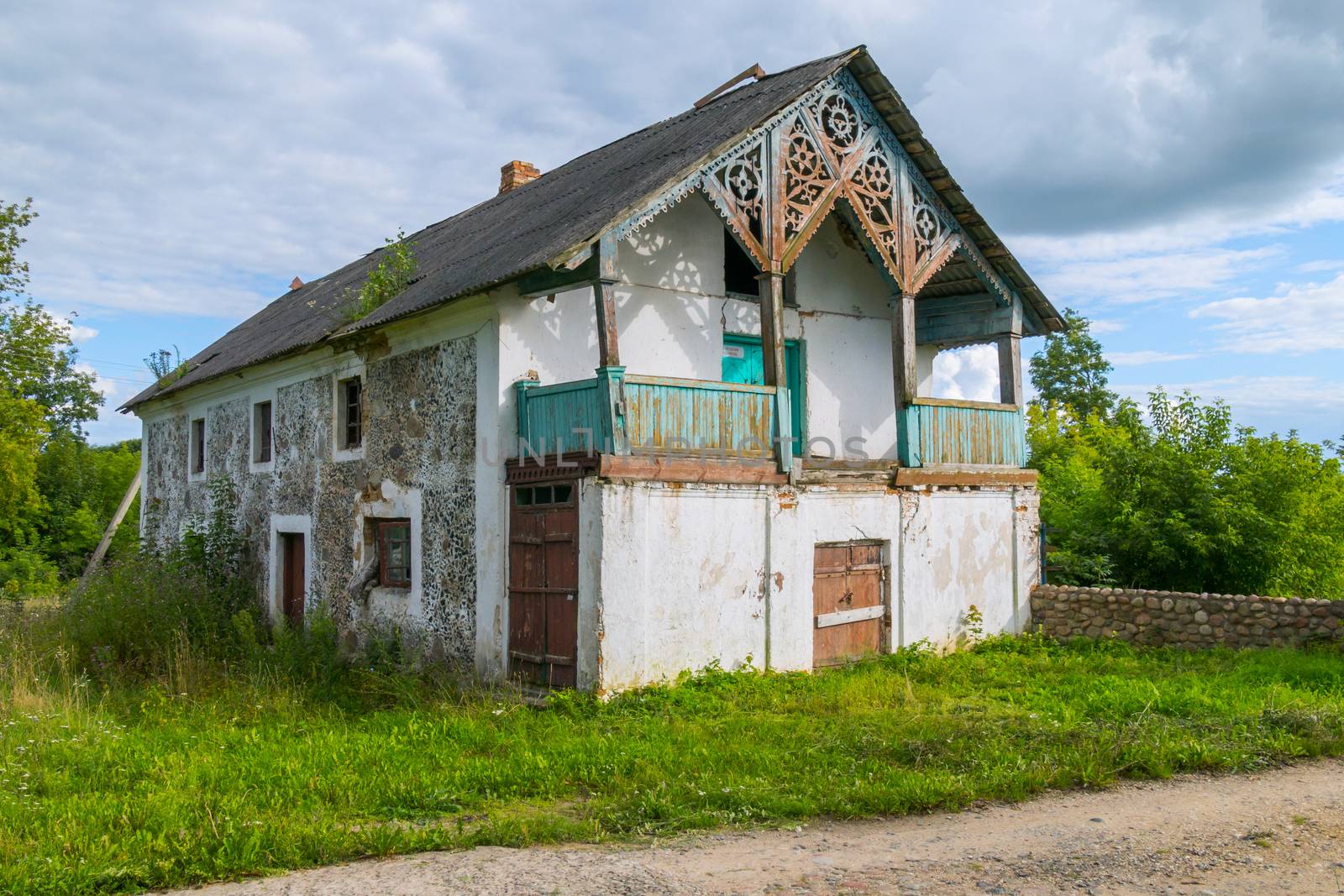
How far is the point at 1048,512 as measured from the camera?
1744 cm

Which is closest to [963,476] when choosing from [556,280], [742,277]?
[742,277]

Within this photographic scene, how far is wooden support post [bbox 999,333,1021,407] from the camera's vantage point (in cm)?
1482

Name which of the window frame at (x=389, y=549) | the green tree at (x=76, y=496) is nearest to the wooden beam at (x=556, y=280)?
the window frame at (x=389, y=549)

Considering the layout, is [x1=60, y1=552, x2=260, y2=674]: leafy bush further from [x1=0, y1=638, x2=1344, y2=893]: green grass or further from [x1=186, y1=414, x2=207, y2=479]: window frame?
[x1=186, y1=414, x2=207, y2=479]: window frame

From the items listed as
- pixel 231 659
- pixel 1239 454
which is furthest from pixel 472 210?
pixel 1239 454

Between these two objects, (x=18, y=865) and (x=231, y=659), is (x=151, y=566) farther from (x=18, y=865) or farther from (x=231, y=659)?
(x=18, y=865)

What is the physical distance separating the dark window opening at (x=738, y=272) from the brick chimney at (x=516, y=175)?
297 inches

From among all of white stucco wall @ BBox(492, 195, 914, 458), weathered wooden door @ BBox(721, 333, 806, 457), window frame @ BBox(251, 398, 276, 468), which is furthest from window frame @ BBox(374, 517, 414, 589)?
weathered wooden door @ BBox(721, 333, 806, 457)

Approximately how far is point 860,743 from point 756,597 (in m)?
3.38

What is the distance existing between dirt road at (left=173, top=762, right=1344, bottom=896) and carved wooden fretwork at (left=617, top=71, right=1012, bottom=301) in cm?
656

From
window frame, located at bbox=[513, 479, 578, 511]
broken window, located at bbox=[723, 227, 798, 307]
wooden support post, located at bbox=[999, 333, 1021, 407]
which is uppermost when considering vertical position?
broken window, located at bbox=[723, 227, 798, 307]

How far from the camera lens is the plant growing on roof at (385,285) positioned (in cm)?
1480

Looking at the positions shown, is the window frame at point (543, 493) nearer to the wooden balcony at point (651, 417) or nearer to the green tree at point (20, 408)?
the wooden balcony at point (651, 417)

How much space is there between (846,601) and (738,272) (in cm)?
455
